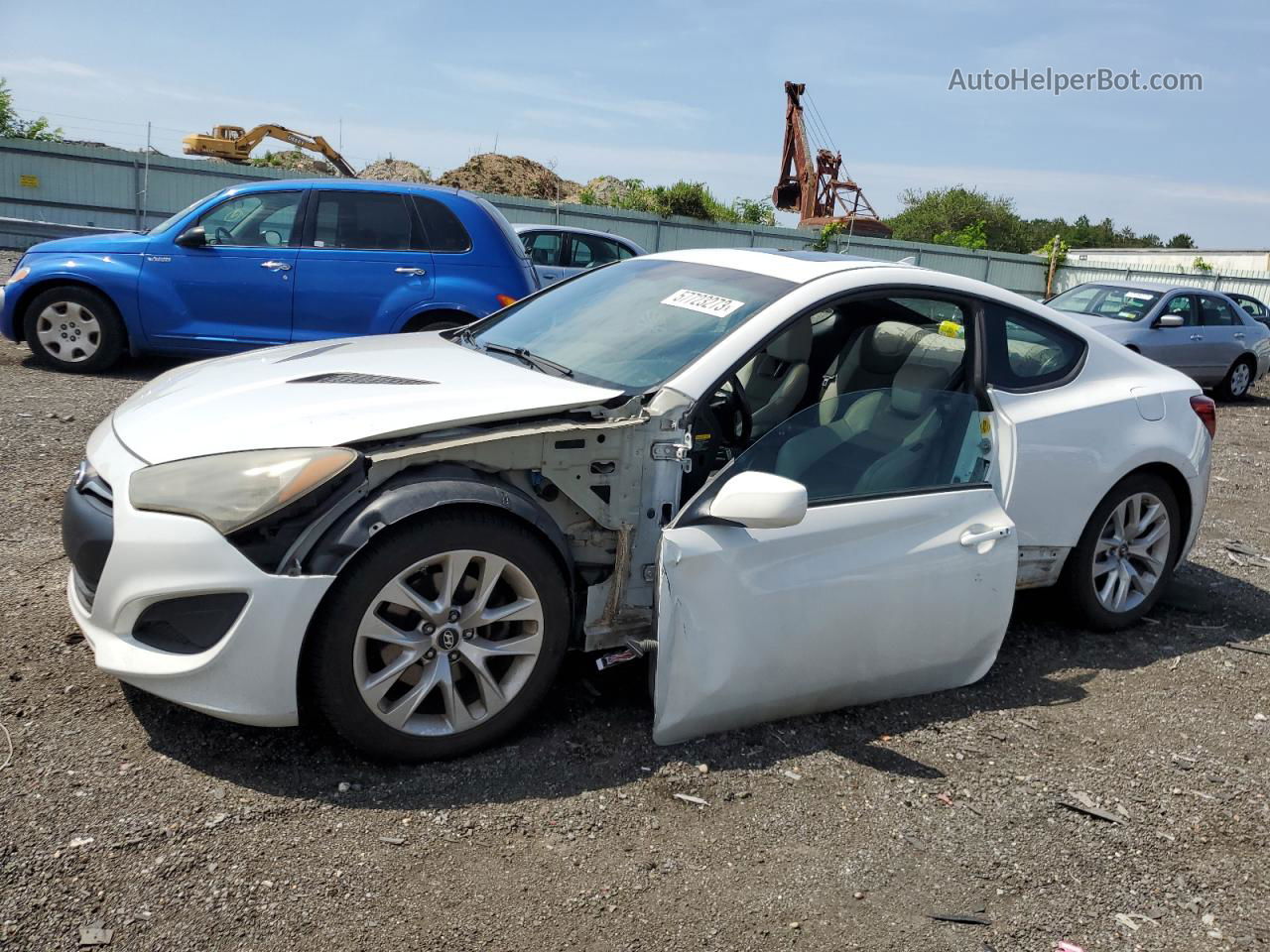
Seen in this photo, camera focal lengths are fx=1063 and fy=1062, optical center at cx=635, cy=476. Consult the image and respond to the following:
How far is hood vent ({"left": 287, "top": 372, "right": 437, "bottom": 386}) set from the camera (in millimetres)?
3473

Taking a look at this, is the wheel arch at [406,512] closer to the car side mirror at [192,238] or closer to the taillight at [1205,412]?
the taillight at [1205,412]

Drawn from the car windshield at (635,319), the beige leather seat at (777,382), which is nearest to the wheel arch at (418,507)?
the car windshield at (635,319)

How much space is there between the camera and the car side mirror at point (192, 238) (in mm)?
8617

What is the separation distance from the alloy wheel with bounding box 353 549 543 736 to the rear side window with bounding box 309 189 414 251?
20.9 ft

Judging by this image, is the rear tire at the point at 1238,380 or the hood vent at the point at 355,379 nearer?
the hood vent at the point at 355,379

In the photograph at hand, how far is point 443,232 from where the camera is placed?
8.93 meters

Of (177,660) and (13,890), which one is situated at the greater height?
(177,660)

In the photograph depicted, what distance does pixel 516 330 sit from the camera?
4320 mm

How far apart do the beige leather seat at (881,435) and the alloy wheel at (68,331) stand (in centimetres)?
735

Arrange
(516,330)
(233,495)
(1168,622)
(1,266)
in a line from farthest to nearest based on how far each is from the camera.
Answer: (1,266), (1168,622), (516,330), (233,495)

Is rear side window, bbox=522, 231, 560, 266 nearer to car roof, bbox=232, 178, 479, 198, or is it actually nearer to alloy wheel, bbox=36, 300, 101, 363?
car roof, bbox=232, 178, 479, 198

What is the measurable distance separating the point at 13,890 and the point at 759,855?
1830 millimetres

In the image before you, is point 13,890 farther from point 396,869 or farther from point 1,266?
point 1,266

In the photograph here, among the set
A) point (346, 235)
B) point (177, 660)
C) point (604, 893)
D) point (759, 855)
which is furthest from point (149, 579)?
point (346, 235)
